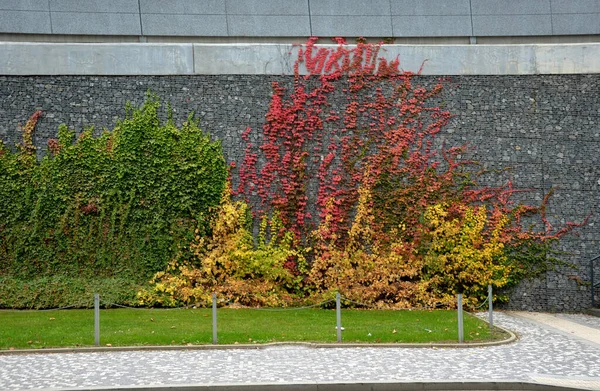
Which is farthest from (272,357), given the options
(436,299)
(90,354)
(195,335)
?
(436,299)

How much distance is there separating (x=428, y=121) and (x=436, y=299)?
4.98m

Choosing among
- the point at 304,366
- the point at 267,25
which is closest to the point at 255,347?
the point at 304,366

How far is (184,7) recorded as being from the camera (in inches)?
780

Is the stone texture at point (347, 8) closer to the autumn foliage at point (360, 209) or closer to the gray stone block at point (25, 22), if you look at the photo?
the autumn foliage at point (360, 209)

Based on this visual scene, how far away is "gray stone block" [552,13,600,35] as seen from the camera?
66.2 ft

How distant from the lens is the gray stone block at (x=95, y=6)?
1939 centimetres

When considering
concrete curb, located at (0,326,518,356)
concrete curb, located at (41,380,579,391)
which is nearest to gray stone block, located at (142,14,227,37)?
concrete curb, located at (0,326,518,356)

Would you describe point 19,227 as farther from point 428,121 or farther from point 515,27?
point 515,27

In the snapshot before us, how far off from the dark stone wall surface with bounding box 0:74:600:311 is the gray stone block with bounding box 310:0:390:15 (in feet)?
8.30

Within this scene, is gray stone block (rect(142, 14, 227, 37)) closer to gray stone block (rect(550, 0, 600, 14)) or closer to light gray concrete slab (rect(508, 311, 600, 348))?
gray stone block (rect(550, 0, 600, 14))

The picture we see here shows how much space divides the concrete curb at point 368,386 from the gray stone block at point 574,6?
14455mm

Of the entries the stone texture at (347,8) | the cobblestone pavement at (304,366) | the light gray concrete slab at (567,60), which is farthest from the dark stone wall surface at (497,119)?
the cobblestone pavement at (304,366)

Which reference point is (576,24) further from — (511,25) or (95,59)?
(95,59)

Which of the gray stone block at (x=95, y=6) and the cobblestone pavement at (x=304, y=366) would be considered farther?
the gray stone block at (x=95, y=6)
